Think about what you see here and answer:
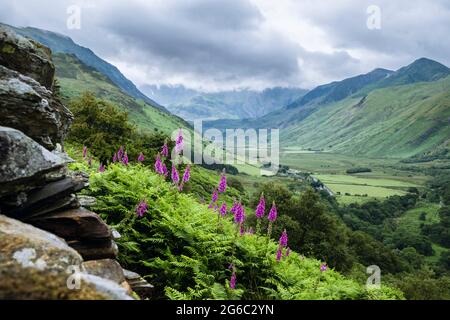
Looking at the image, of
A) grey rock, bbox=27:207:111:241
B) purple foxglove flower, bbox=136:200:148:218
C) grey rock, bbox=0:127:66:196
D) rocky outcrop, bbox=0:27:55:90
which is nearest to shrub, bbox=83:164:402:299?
purple foxglove flower, bbox=136:200:148:218

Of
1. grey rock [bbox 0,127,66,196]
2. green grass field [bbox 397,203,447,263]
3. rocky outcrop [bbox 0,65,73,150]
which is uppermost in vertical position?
rocky outcrop [bbox 0,65,73,150]

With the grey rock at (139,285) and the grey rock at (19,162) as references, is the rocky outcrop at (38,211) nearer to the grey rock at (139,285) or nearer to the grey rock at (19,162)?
the grey rock at (19,162)

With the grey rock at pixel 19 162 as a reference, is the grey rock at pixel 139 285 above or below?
below

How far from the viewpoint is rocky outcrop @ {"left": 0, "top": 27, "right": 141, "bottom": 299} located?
605 centimetres

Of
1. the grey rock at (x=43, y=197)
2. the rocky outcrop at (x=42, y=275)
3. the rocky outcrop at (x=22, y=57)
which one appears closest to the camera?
the rocky outcrop at (x=42, y=275)

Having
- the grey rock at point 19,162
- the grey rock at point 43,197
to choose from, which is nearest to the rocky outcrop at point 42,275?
the grey rock at point 19,162

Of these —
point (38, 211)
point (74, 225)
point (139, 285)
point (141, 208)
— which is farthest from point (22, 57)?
point (139, 285)

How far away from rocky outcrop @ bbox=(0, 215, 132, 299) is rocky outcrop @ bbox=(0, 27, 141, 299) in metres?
0.01

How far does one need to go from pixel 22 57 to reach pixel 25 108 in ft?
8.11

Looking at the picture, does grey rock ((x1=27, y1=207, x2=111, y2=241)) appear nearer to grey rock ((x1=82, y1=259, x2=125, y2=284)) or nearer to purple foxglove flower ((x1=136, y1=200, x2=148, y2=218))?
grey rock ((x1=82, y1=259, x2=125, y2=284))

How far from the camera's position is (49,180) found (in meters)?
9.05

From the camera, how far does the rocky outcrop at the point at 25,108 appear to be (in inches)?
353
